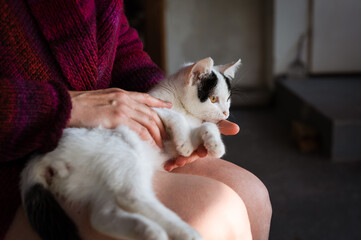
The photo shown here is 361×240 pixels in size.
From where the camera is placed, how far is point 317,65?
3080 mm

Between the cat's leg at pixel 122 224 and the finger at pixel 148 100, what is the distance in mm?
316

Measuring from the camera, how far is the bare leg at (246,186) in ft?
2.78

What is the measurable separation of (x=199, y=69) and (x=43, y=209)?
21.1 inches

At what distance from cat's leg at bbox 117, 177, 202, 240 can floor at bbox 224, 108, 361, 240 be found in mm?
665

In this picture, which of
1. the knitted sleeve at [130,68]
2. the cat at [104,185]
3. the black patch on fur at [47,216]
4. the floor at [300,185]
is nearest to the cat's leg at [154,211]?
the cat at [104,185]

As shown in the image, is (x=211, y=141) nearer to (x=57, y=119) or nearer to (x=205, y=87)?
(x=205, y=87)

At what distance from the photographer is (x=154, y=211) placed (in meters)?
0.62

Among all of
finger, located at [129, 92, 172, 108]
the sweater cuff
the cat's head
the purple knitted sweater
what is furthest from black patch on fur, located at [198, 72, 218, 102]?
the sweater cuff

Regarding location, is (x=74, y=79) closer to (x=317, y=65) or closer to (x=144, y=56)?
(x=144, y=56)

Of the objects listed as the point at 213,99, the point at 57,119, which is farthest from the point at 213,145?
the point at 57,119

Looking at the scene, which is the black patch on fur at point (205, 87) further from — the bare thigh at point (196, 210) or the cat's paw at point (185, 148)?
the bare thigh at point (196, 210)

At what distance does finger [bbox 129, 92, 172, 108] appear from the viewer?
87 cm

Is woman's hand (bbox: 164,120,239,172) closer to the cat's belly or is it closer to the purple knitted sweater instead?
the cat's belly

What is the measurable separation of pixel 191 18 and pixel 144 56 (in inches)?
89.4
